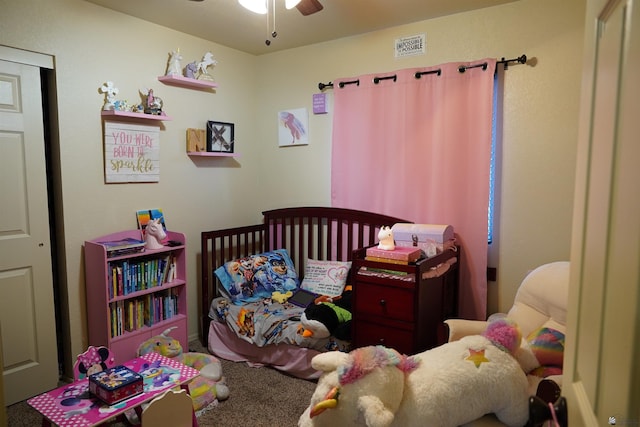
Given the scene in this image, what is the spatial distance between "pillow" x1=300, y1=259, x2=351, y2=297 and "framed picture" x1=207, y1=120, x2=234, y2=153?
123 centimetres

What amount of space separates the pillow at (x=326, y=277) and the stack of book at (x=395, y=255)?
0.67 meters

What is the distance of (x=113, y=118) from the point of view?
286 cm

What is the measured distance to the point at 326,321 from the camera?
2.70 m

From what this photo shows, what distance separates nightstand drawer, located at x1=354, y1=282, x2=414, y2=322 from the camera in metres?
2.34

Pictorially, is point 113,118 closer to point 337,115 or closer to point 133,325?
point 133,325

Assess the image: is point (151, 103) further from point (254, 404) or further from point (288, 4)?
point (254, 404)

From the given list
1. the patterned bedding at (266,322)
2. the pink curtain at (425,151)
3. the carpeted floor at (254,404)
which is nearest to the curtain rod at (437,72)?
the pink curtain at (425,151)

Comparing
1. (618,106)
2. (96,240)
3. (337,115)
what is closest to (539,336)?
(618,106)

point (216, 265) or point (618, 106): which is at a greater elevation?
point (618, 106)

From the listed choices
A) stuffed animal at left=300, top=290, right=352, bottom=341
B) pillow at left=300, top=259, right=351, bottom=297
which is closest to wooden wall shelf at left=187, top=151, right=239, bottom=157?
pillow at left=300, top=259, right=351, bottom=297

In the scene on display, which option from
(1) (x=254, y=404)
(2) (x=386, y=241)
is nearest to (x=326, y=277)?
(2) (x=386, y=241)

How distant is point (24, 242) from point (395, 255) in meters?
2.22

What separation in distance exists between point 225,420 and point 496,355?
1.54 meters

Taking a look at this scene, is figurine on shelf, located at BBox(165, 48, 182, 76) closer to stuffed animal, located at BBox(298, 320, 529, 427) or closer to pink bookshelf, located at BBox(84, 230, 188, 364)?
pink bookshelf, located at BBox(84, 230, 188, 364)
